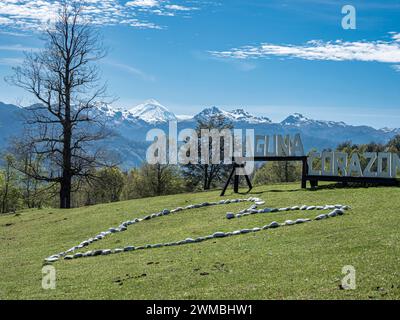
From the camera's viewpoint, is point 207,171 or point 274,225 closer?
point 274,225

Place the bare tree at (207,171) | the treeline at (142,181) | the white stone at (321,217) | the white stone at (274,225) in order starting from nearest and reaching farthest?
the white stone at (274,225) → the white stone at (321,217) → the bare tree at (207,171) → the treeline at (142,181)

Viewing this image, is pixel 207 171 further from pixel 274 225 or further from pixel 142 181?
pixel 274 225

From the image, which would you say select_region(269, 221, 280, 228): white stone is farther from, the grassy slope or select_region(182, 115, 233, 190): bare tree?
select_region(182, 115, 233, 190): bare tree

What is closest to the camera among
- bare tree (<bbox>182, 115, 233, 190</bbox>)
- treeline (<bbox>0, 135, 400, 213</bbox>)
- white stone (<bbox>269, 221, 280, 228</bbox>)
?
white stone (<bbox>269, 221, 280, 228</bbox>)

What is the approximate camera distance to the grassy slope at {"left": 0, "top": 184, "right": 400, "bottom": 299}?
15.1 meters

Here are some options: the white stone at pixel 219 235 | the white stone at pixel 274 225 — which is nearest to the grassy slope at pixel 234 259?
the white stone at pixel 274 225

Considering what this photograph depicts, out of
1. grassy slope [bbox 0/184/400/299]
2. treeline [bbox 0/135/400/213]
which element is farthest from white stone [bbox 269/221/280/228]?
treeline [bbox 0/135/400/213]

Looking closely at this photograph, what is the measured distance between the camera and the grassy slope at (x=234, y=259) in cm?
1506

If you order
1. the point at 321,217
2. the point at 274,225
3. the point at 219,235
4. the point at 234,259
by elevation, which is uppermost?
the point at 321,217

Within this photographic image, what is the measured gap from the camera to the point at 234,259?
19.5m

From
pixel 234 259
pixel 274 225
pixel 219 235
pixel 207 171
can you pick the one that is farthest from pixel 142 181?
pixel 234 259

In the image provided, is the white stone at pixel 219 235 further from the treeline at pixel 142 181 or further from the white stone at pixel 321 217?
the treeline at pixel 142 181
